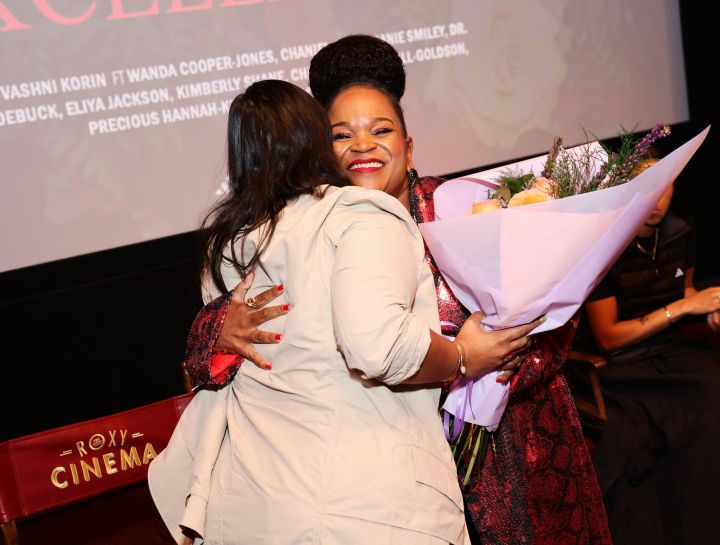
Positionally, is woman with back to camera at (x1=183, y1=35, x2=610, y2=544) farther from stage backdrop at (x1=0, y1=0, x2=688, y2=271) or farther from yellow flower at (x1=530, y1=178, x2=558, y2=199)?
stage backdrop at (x1=0, y1=0, x2=688, y2=271)

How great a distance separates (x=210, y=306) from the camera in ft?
5.51

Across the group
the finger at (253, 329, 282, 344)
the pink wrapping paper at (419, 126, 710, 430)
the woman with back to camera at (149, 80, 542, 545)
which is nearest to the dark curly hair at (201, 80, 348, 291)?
the woman with back to camera at (149, 80, 542, 545)

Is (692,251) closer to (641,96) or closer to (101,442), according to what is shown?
(641,96)

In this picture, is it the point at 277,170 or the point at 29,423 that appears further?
the point at 29,423

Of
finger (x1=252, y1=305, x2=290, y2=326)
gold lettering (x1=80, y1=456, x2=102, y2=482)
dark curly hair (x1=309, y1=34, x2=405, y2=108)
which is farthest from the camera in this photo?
gold lettering (x1=80, y1=456, x2=102, y2=482)

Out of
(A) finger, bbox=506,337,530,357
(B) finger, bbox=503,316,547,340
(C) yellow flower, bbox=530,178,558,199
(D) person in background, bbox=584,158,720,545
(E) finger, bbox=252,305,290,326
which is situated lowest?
(D) person in background, bbox=584,158,720,545

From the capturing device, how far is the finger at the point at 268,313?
1.44m

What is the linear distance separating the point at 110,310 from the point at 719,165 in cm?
334

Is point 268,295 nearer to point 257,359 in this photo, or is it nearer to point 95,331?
point 257,359

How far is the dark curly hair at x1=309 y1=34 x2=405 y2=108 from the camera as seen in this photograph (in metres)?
2.00

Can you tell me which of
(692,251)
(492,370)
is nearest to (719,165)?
(692,251)

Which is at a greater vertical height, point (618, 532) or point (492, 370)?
point (492, 370)

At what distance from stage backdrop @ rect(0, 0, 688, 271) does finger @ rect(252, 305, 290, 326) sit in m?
1.83

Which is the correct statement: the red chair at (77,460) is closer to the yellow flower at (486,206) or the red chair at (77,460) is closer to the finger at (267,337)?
the finger at (267,337)
